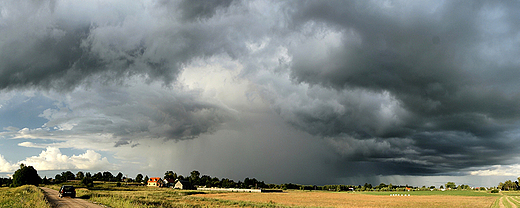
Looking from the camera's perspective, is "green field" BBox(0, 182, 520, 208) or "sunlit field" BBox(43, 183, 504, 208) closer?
"green field" BBox(0, 182, 520, 208)

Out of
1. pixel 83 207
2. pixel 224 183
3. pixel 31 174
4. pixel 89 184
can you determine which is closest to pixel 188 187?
pixel 224 183

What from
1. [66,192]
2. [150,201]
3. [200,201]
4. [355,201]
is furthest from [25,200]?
[355,201]

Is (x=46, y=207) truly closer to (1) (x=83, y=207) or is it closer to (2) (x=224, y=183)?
(1) (x=83, y=207)

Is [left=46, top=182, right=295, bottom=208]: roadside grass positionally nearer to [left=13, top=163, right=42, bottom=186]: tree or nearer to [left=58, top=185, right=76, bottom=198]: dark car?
[left=58, top=185, right=76, bottom=198]: dark car

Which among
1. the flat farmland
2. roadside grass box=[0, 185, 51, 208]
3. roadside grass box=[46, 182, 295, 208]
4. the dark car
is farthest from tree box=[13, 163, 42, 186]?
the dark car

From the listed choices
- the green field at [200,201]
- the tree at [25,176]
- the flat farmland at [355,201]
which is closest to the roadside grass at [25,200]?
the green field at [200,201]

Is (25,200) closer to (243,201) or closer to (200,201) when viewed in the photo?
(200,201)

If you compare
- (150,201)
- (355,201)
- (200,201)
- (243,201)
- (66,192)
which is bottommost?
(355,201)

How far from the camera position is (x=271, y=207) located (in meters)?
51.5

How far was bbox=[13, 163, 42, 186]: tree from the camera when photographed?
130375mm

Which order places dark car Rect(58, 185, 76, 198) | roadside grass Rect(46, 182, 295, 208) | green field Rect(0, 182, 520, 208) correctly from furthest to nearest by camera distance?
1. dark car Rect(58, 185, 76, 198)
2. green field Rect(0, 182, 520, 208)
3. roadside grass Rect(46, 182, 295, 208)

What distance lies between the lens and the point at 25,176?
131m

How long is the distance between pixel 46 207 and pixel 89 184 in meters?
108

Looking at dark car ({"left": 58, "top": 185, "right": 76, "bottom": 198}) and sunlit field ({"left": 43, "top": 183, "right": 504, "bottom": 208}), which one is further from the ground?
dark car ({"left": 58, "top": 185, "right": 76, "bottom": 198})
